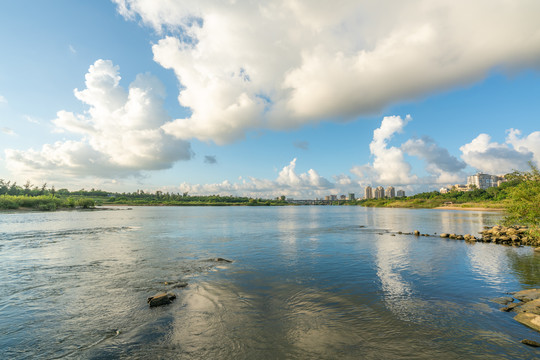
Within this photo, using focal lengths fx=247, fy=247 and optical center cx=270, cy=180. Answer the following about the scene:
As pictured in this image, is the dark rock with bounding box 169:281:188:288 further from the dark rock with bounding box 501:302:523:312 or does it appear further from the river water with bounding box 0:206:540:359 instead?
the dark rock with bounding box 501:302:523:312

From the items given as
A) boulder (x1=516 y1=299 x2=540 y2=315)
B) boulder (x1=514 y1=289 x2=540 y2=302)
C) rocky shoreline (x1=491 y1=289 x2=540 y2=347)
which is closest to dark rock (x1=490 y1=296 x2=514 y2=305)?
rocky shoreline (x1=491 y1=289 x2=540 y2=347)

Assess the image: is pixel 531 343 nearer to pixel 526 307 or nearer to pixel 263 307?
pixel 526 307

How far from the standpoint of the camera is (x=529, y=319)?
12.4 m

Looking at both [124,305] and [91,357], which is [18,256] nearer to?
[124,305]

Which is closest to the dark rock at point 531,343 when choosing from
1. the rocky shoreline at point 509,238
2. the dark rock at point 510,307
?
the dark rock at point 510,307

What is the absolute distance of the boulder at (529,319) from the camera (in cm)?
1184

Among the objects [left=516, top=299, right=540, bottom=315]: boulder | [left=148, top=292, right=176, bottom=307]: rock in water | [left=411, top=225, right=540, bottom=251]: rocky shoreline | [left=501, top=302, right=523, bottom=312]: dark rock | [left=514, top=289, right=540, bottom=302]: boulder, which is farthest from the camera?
[left=411, top=225, right=540, bottom=251]: rocky shoreline

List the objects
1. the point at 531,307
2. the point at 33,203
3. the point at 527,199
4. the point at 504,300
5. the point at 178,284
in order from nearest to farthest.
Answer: the point at 531,307, the point at 504,300, the point at 178,284, the point at 527,199, the point at 33,203

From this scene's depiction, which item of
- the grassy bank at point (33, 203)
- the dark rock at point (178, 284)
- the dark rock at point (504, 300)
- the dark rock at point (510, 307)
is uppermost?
the grassy bank at point (33, 203)

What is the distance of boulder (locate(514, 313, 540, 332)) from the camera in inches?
466

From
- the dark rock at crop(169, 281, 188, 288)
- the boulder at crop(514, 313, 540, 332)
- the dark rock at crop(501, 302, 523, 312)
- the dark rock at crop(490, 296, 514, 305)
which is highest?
the boulder at crop(514, 313, 540, 332)

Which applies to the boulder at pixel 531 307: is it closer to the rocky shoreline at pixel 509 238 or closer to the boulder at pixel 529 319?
the boulder at pixel 529 319

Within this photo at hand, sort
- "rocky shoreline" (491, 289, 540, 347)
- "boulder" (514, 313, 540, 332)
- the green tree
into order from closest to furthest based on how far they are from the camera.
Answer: "boulder" (514, 313, 540, 332) → "rocky shoreline" (491, 289, 540, 347) → the green tree

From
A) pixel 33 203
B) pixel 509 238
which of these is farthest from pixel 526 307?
pixel 33 203
